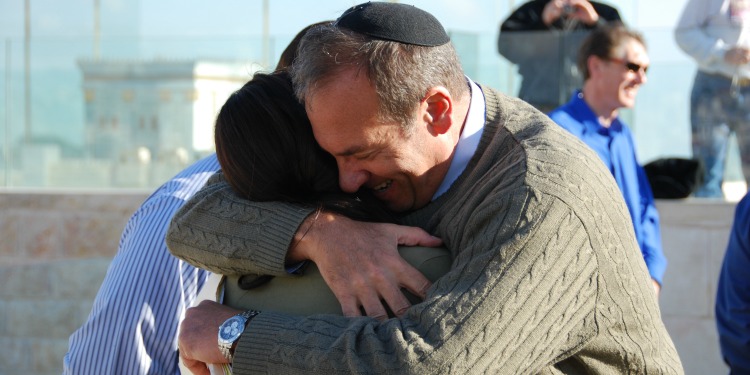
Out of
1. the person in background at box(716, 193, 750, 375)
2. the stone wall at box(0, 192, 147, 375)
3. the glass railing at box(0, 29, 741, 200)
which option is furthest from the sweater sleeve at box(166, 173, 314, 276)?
the stone wall at box(0, 192, 147, 375)

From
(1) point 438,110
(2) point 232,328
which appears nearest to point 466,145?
(1) point 438,110

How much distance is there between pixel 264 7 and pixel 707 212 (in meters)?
3.16

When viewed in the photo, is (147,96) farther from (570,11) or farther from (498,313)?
(498,313)

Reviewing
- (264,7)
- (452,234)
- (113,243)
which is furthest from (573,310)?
(264,7)

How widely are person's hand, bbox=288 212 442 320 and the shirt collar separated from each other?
180mm

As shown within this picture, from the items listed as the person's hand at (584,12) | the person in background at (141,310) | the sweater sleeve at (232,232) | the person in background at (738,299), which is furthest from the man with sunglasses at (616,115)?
the sweater sleeve at (232,232)

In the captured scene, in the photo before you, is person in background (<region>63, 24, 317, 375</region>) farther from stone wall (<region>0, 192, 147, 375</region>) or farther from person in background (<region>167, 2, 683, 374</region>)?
stone wall (<region>0, 192, 147, 375</region>)

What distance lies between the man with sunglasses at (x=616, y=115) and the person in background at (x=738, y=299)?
68 centimetres

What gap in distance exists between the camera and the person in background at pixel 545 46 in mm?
6004

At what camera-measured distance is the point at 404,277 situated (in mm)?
1834

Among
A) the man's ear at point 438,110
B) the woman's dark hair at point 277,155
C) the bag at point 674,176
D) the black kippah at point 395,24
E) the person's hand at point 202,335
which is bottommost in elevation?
the bag at point 674,176

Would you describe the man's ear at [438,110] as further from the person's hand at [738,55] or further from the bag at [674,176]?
the person's hand at [738,55]

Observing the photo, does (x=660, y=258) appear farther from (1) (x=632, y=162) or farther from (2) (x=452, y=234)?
(2) (x=452, y=234)

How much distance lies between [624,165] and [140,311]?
2.77m
